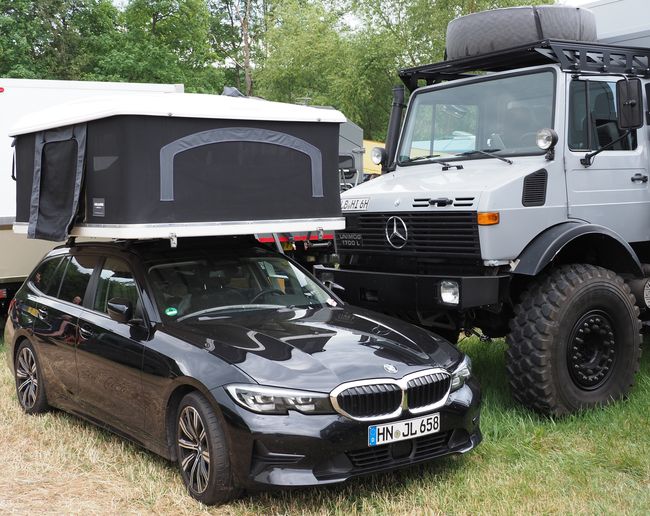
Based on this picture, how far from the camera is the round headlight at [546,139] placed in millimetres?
6367

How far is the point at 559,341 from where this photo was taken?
6184 millimetres

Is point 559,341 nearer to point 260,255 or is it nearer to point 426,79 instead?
point 260,255

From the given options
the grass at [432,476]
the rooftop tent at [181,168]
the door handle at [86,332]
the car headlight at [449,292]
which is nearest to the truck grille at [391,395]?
the grass at [432,476]

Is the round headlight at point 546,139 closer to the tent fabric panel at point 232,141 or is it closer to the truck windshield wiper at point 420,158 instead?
the truck windshield wiper at point 420,158

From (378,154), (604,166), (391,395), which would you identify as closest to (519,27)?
(604,166)

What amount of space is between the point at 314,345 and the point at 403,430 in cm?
75

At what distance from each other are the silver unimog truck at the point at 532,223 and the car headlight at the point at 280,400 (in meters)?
1.96

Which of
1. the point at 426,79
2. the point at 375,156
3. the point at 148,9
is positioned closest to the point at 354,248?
the point at 375,156

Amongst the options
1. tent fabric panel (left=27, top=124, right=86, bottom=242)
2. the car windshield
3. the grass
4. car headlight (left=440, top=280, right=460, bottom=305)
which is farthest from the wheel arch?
car headlight (left=440, top=280, right=460, bottom=305)

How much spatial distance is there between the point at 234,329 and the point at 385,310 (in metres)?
2.17

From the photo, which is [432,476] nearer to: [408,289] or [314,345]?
[314,345]

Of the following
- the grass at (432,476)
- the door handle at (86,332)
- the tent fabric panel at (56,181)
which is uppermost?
the tent fabric panel at (56,181)

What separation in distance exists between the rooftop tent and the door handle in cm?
69

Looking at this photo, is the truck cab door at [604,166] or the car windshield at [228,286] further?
the truck cab door at [604,166]
